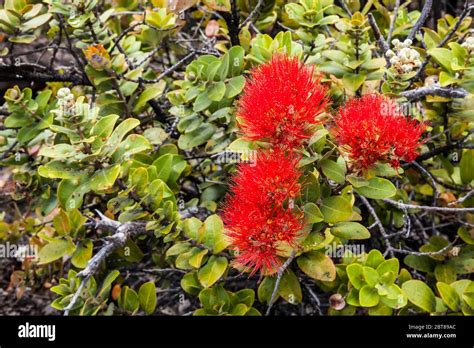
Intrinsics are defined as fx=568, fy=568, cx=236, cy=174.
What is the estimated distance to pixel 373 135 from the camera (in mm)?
1438

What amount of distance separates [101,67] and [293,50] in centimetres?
71

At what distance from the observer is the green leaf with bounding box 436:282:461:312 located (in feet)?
6.00

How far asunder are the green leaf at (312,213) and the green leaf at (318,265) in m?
0.28

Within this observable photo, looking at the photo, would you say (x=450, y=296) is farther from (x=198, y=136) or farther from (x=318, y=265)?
(x=198, y=136)

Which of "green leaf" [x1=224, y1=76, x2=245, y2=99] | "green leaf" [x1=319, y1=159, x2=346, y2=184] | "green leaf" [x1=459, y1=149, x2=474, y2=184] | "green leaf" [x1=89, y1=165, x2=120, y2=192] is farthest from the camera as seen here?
"green leaf" [x1=459, y1=149, x2=474, y2=184]

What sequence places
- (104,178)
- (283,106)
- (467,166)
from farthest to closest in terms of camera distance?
(467,166)
(104,178)
(283,106)

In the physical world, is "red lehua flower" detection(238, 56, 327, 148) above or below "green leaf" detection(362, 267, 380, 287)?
above

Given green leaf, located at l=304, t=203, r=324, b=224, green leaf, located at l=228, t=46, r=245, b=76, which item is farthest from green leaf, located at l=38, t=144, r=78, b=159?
green leaf, located at l=304, t=203, r=324, b=224

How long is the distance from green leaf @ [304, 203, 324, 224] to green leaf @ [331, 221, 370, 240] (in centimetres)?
19

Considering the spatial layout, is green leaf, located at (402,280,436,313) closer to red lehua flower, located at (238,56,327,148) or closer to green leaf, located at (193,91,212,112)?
red lehua flower, located at (238,56,327,148)

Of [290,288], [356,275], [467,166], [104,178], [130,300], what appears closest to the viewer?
[104,178]

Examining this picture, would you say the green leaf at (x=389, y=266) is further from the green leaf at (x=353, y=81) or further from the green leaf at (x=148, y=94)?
the green leaf at (x=148, y=94)

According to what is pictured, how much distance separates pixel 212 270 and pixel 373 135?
2.43ft

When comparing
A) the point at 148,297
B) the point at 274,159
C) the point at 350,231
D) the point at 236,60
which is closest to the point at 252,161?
the point at 274,159
